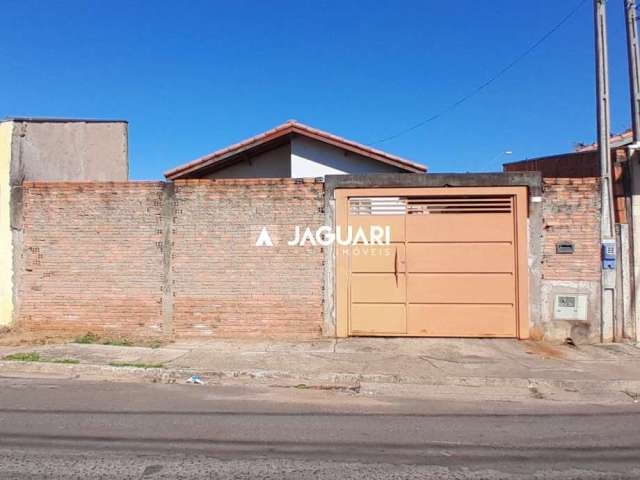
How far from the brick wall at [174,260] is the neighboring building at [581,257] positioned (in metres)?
4.18

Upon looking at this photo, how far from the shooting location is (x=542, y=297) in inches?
379

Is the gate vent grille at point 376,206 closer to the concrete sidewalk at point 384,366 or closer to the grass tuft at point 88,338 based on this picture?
the concrete sidewalk at point 384,366

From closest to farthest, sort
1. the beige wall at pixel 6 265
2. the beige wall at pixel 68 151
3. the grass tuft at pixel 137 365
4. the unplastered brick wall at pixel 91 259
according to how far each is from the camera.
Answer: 1. the grass tuft at pixel 137 365
2. the unplastered brick wall at pixel 91 259
3. the beige wall at pixel 6 265
4. the beige wall at pixel 68 151

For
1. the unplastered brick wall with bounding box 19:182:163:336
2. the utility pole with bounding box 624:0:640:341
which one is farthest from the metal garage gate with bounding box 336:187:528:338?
the unplastered brick wall with bounding box 19:182:163:336

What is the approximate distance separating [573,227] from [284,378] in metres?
5.98

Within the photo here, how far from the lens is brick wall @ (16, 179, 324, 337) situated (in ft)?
32.4

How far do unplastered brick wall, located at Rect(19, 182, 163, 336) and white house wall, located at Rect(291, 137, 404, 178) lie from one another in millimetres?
3680

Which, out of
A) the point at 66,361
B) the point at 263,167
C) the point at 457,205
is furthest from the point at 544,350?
the point at 263,167

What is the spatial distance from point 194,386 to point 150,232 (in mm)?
3935

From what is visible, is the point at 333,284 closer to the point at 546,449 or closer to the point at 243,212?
the point at 243,212

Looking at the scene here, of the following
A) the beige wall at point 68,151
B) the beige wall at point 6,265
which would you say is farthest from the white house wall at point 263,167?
the beige wall at point 6,265

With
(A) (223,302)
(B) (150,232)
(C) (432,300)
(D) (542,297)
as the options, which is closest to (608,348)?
(D) (542,297)

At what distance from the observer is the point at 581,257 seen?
9.59m

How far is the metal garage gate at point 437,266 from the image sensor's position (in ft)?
31.9
